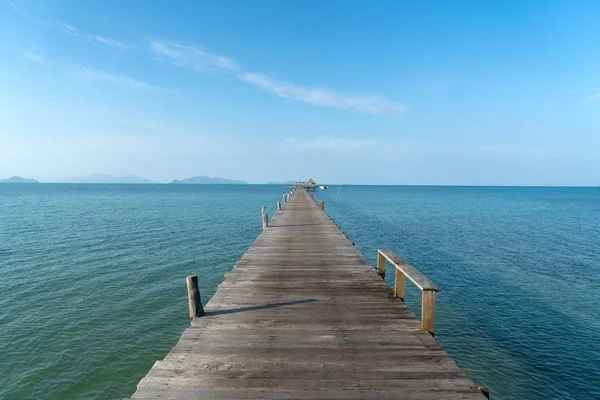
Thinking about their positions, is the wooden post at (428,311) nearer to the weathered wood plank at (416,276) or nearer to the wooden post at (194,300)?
the weathered wood plank at (416,276)

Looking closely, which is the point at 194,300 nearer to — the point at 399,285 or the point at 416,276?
the point at 416,276

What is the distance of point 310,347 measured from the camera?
231 inches

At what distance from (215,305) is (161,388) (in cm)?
319

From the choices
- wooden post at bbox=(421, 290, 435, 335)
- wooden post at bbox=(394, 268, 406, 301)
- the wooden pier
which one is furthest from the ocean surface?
wooden post at bbox=(421, 290, 435, 335)

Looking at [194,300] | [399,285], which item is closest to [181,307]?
[194,300]

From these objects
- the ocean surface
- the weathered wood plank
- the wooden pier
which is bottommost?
the ocean surface

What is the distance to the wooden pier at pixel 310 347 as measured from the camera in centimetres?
466

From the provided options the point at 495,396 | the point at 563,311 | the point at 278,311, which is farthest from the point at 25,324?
the point at 563,311

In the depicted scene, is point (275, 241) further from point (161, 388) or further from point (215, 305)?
point (161, 388)

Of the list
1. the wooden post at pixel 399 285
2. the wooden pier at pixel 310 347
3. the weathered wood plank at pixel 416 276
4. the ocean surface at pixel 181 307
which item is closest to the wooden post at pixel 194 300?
the wooden pier at pixel 310 347

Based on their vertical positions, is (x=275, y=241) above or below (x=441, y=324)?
above

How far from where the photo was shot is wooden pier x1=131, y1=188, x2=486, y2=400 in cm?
466

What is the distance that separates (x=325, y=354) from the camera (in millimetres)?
5617

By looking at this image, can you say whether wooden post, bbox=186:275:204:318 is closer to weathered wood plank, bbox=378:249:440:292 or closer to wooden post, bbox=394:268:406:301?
weathered wood plank, bbox=378:249:440:292
